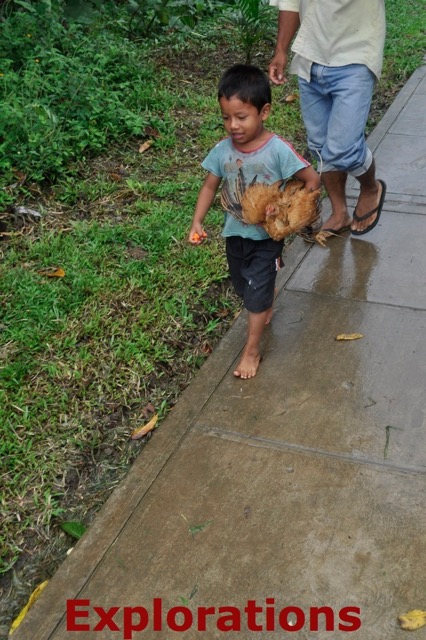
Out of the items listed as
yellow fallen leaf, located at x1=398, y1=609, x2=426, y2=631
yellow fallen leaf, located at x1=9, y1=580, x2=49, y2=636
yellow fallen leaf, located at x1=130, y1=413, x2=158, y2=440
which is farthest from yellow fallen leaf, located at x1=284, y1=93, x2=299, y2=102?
yellow fallen leaf, located at x1=398, y1=609, x2=426, y2=631

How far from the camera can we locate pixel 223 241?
4.85 meters

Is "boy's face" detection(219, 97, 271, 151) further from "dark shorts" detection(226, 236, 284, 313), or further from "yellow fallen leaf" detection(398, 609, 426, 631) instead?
"yellow fallen leaf" detection(398, 609, 426, 631)

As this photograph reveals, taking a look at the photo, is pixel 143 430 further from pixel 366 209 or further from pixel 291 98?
pixel 291 98

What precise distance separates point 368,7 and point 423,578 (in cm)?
292

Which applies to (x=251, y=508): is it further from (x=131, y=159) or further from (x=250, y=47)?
(x=250, y=47)

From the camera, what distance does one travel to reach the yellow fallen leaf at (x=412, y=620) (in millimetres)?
2488

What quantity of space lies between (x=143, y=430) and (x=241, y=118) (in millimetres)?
1383

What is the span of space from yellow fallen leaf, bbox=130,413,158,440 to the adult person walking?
1798 mm

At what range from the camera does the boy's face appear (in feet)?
11.0

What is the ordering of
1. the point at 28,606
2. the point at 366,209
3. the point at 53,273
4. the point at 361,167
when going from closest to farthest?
the point at 28,606
the point at 53,273
the point at 361,167
the point at 366,209

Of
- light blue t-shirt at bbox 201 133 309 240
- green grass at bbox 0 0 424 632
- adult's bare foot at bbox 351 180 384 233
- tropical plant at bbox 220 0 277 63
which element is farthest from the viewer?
tropical plant at bbox 220 0 277 63

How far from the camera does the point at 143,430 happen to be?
3.49m

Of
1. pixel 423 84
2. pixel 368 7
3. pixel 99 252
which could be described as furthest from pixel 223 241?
pixel 423 84

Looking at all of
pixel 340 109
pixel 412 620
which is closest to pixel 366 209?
pixel 340 109
